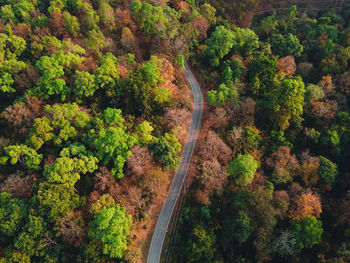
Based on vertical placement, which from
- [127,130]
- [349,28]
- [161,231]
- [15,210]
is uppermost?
[349,28]

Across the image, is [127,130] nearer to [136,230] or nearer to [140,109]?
[140,109]

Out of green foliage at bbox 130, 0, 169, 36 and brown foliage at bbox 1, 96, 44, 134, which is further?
green foliage at bbox 130, 0, 169, 36

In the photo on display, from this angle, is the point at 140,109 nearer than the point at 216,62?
Yes

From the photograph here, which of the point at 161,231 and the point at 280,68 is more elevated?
the point at 280,68

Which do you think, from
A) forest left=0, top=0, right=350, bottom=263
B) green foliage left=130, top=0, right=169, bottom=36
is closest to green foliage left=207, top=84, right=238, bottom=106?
forest left=0, top=0, right=350, bottom=263

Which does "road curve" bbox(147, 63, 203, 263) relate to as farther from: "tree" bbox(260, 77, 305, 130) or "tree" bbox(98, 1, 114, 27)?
"tree" bbox(98, 1, 114, 27)

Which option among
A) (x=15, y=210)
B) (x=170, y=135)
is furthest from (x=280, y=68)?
(x=15, y=210)

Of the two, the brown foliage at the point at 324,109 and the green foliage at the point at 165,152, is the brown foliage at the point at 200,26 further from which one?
the green foliage at the point at 165,152

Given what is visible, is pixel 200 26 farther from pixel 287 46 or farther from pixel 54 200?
pixel 54 200
